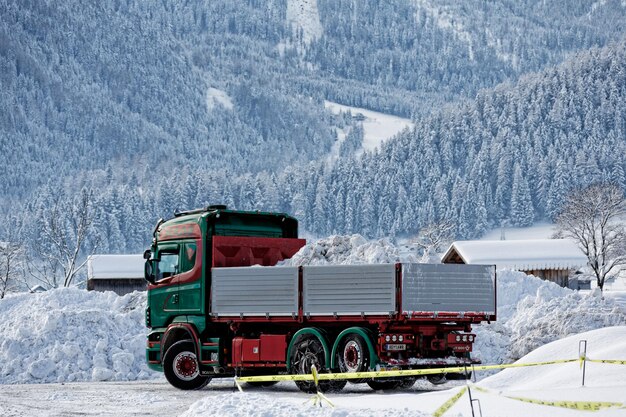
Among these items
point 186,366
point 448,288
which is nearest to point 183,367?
point 186,366

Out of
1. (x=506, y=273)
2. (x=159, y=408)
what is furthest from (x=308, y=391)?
(x=506, y=273)

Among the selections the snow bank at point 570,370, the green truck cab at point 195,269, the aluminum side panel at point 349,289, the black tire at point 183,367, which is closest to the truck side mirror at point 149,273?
the green truck cab at point 195,269

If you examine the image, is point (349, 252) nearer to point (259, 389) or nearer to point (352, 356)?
point (259, 389)

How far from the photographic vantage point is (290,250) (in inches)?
947

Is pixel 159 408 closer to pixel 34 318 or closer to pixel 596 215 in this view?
pixel 34 318

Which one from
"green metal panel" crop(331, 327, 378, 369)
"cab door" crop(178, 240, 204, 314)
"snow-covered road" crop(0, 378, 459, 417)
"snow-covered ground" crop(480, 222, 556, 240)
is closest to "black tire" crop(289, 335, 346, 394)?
"snow-covered road" crop(0, 378, 459, 417)

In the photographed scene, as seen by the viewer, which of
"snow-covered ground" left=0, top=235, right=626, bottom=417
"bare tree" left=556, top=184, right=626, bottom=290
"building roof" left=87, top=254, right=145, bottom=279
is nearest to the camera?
"snow-covered ground" left=0, top=235, right=626, bottom=417

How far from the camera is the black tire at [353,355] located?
20.0 metres

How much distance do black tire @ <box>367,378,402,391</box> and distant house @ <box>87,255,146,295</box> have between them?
71.4 metres

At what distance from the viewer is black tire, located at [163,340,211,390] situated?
75.9 feet

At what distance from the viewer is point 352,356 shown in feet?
66.4

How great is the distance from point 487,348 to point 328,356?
22.5ft

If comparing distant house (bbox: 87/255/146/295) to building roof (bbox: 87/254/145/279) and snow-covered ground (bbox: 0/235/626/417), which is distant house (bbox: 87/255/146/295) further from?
snow-covered ground (bbox: 0/235/626/417)

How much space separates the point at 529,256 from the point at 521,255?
0.65 meters
